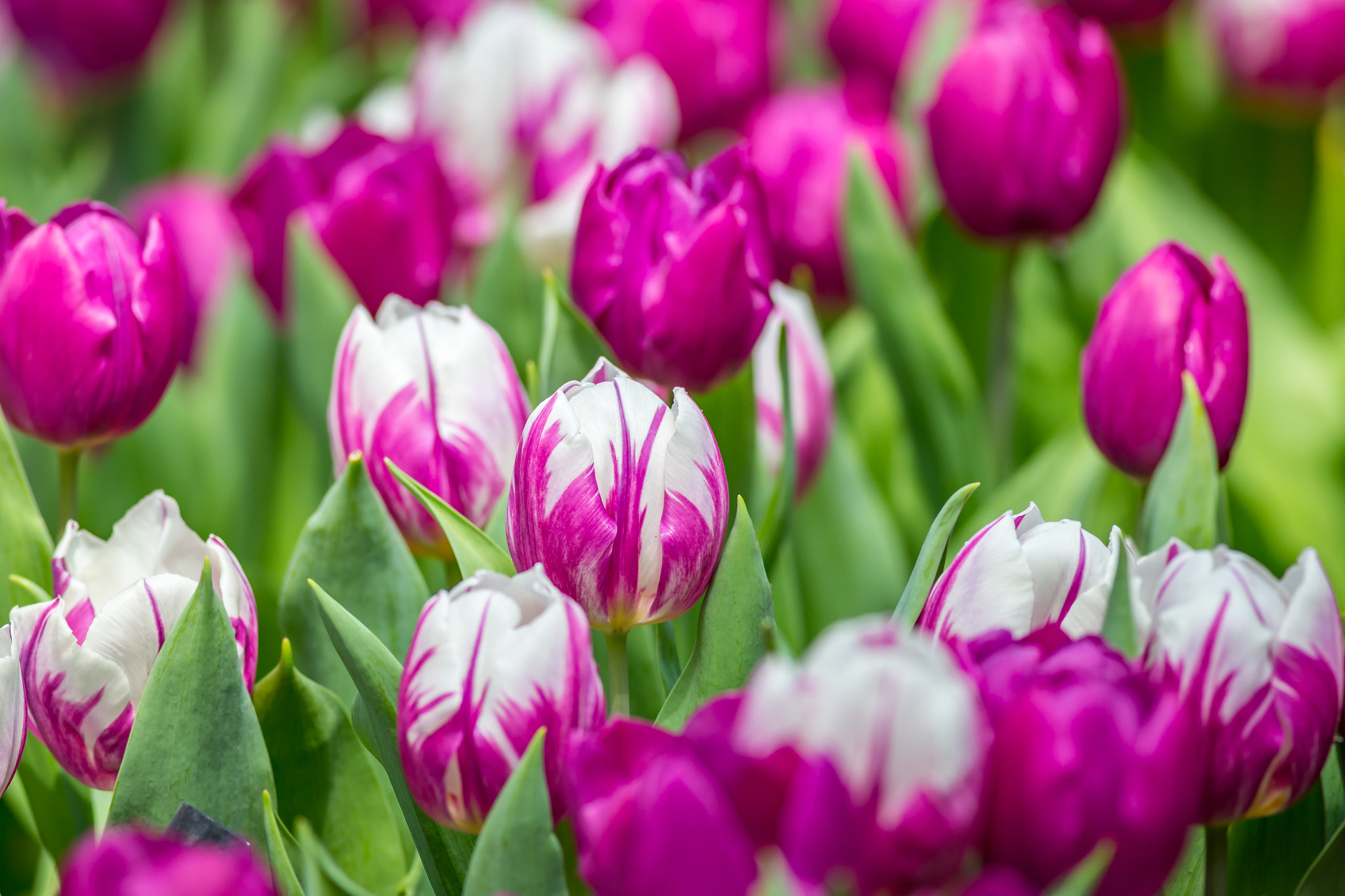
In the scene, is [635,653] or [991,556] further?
[635,653]

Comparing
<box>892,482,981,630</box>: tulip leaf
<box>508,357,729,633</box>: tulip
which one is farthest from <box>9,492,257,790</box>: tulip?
<box>892,482,981,630</box>: tulip leaf

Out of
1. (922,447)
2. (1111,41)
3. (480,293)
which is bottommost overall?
(922,447)

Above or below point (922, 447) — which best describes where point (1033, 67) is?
above

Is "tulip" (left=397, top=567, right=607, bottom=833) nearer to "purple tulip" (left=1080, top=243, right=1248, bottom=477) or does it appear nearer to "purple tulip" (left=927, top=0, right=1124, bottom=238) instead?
"purple tulip" (left=1080, top=243, right=1248, bottom=477)

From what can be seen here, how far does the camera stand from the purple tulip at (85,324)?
667 mm

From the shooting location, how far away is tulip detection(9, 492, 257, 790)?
Answer: 0.56m

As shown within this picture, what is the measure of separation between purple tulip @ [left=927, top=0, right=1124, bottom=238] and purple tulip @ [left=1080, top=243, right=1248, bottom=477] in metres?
→ 0.20

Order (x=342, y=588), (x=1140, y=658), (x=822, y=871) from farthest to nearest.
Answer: (x=342, y=588), (x=1140, y=658), (x=822, y=871)

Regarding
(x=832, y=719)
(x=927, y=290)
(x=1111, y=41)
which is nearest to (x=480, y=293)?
(x=927, y=290)

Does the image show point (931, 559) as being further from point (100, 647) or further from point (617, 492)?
point (100, 647)

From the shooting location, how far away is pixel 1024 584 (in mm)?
518

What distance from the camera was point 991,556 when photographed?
0.52 meters

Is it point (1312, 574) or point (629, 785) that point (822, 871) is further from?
point (1312, 574)

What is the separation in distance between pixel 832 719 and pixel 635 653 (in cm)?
32
